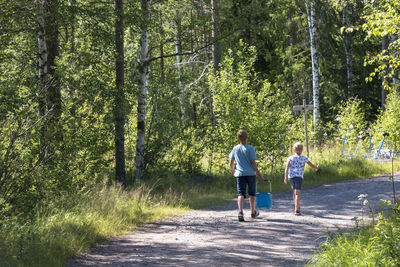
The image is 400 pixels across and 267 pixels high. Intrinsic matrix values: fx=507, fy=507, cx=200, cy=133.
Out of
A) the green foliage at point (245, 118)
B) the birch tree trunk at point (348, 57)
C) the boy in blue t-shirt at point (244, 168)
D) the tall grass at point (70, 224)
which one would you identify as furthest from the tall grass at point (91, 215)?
the birch tree trunk at point (348, 57)

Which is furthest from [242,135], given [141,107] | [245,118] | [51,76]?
[245,118]

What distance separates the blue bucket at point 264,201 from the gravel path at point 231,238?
284 mm

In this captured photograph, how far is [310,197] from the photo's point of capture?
48.9 ft

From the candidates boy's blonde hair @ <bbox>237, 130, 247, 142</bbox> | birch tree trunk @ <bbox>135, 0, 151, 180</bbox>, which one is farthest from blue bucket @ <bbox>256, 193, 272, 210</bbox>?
birch tree trunk @ <bbox>135, 0, 151, 180</bbox>

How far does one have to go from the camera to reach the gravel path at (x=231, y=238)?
746cm

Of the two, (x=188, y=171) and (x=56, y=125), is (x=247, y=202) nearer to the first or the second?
(x=188, y=171)

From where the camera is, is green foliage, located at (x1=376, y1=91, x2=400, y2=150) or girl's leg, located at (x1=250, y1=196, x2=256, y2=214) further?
green foliage, located at (x1=376, y1=91, x2=400, y2=150)

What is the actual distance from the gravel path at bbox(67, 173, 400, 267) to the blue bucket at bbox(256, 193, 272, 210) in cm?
28

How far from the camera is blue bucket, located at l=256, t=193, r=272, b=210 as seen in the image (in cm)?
1157

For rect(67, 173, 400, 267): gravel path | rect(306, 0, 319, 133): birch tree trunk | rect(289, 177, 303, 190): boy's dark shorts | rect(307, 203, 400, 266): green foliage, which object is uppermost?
rect(306, 0, 319, 133): birch tree trunk

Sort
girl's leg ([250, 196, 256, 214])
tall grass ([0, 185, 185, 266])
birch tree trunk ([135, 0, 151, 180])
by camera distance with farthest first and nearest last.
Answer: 1. birch tree trunk ([135, 0, 151, 180])
2. girl's leg ([250, 196, 256, 214])
3. tall grass ([0, 185, 185, 266])

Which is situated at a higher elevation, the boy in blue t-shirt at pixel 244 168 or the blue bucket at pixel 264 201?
the boy in blue t-shirt at pixel 244 168

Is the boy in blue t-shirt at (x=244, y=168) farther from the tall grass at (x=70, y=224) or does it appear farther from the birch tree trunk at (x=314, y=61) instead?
the birch tree trunk at (x=314, y=61)

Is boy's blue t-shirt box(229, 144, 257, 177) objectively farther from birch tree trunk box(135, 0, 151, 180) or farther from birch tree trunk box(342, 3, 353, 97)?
birch tree trunk box(342, 3, 353, 97)
